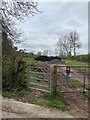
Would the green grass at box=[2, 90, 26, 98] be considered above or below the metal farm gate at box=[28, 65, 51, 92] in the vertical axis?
below

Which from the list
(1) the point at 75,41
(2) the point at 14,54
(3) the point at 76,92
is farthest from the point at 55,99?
(1) the point at 75,41

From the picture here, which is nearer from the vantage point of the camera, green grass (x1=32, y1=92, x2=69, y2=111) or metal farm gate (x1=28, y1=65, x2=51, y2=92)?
green grass (x1=32, y1=92, x2=69, y2=111)

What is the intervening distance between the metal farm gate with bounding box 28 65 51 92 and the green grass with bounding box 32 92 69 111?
22.1 inches

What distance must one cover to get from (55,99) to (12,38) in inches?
155

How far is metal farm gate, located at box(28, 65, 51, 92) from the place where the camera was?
1064cm

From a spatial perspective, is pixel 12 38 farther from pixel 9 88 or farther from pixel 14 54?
pixel 9 88

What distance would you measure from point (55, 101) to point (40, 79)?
2.19 metres

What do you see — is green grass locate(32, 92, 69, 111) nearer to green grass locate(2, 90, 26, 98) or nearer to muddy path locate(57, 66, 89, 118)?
muddy path locate(57, 66, 89, 118)

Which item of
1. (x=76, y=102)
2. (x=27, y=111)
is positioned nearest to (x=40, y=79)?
(x=76, y=102)

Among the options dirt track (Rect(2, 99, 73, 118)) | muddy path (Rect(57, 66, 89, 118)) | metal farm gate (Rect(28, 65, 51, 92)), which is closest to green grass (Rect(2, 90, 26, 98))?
metal farm gate (Rect(28, 65, 51, 92))

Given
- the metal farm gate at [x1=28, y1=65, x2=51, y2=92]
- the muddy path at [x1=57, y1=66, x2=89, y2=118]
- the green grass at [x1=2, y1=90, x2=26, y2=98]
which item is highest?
the metal farm gate at [x1=28, y1=65, x2=51, y2=92]

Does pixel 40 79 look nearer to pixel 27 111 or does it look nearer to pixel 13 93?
pixel 13 93

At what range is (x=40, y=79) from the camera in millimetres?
10992

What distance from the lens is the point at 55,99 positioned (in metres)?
9.52
